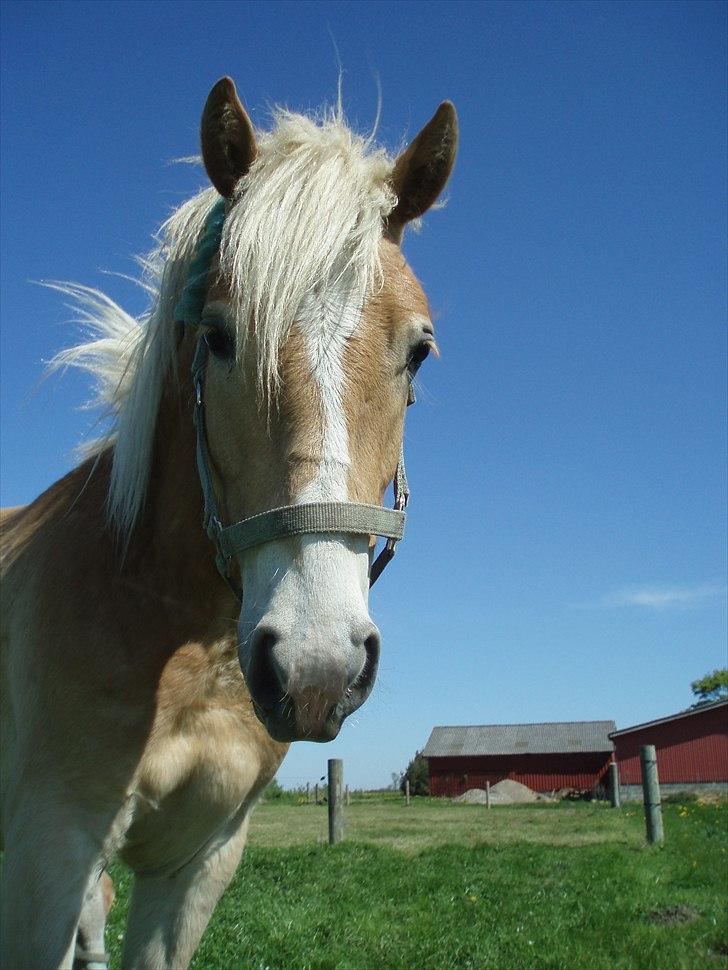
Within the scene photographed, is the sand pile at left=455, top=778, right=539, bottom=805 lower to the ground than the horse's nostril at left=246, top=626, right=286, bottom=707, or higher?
lower

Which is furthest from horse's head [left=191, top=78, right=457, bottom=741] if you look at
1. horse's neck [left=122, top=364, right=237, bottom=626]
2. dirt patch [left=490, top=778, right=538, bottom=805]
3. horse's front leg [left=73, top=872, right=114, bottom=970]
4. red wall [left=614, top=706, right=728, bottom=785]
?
red wall [left=614, top=706, right=728, bottom=785]

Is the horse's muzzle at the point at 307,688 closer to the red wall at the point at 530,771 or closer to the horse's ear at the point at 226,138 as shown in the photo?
the horse's ear at the point at 226,138

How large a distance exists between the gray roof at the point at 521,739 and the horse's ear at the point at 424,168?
42375mm

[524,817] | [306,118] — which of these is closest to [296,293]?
[306,118]

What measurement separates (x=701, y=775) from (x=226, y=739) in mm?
40288

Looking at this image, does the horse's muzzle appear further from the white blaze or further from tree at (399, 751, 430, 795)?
tree at (399, 751, 430, 795)

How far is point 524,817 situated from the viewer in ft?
55.4

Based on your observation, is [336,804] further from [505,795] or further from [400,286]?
[505,795]

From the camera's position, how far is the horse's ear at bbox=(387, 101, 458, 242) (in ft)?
8.28

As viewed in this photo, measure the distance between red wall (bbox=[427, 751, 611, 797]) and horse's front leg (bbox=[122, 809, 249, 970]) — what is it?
4089 centimetres

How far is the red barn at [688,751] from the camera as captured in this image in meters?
37.3

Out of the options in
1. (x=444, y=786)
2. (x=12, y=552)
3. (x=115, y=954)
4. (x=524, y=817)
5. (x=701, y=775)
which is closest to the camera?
(x=12, y=552)

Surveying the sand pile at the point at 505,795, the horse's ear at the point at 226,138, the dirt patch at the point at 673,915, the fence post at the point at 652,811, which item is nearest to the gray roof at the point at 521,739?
the sand pile at the point at 505,795

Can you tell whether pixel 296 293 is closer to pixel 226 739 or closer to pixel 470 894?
pixel 226 739
